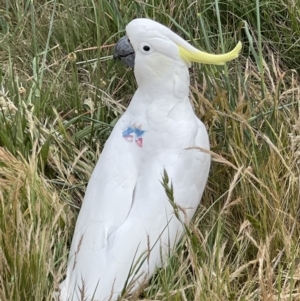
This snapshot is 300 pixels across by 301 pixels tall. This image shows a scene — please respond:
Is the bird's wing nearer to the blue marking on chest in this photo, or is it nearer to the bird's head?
the blue marking on chest

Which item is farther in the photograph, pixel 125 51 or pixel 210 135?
pixel 210 135

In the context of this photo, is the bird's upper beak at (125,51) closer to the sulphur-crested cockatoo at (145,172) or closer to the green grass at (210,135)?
the sulphur-crested cockatoo at (145,172)

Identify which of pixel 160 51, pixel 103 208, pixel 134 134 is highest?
pixel 160 51

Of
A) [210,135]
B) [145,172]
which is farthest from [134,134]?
[210,135]

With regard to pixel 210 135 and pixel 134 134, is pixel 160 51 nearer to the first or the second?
pixel 134 134

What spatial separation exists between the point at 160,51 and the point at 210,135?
1.11 feet

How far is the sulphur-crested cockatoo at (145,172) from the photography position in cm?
124

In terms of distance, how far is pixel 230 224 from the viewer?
1421 mm

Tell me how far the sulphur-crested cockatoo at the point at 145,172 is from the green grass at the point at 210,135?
0.20 ft

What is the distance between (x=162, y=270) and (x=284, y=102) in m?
0.74

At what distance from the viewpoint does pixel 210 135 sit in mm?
1579

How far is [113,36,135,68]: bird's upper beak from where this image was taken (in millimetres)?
1370

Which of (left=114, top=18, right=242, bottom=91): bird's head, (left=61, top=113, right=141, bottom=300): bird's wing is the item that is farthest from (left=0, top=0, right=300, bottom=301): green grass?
(left=114, top=18, right=242, bottom=91): bird's head

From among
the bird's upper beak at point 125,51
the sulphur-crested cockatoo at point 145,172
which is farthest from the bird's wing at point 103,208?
the bird's upper beak at point 125,51
